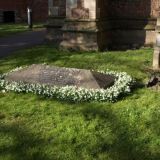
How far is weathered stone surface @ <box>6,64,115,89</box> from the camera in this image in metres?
8.18

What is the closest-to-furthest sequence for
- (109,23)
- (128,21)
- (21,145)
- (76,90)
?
(21,145)
(76,90)
(109,23)
(128,21)

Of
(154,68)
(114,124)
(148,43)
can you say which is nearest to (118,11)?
(148,43)

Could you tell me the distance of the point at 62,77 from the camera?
27.8 feet

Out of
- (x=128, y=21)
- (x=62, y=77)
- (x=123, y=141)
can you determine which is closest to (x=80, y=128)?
(x=123, y=141)

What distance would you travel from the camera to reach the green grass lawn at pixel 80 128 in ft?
19.5

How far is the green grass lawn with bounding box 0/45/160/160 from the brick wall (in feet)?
73.7

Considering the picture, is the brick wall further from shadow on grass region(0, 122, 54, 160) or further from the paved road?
shadow on grass region(0, 122, 54, 160)

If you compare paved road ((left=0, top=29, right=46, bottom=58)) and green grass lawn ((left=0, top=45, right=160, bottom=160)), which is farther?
paved road ((left=0, top=29, right=46, bottom=58))

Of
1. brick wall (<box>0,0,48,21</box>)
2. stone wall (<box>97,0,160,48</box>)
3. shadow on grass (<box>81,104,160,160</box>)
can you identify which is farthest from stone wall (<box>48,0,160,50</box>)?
brick wall (<box>0,0,48,21</box>)

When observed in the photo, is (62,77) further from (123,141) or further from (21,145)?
(123,141)

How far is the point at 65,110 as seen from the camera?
736cm

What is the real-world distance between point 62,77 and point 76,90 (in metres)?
0.64

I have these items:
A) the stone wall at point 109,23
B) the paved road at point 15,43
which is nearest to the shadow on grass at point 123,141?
the stone wall at point 109,23

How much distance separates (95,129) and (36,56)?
19.7 feet
